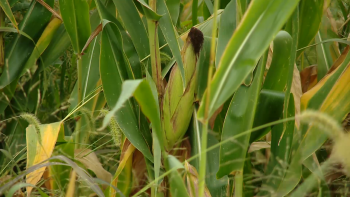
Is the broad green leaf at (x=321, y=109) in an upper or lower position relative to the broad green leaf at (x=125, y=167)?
upper

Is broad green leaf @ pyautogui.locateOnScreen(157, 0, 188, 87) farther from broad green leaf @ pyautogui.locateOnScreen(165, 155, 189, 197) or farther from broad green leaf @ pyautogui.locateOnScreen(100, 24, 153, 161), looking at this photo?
broad green leaf @ pyautogui.locateOnScreen(165, 155, 189, 197)

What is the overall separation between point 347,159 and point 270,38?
0.27 metres

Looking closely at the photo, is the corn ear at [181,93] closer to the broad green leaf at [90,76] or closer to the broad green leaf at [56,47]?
the broad green leaf at [90,76]

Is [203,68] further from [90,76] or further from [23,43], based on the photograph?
[23,43]

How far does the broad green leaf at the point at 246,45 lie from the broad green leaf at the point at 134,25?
45 cm

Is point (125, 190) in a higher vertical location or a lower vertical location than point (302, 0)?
lower

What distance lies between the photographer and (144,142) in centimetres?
101

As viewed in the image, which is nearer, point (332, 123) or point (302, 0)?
point (332, 123)

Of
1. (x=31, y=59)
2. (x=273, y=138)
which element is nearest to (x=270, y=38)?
(x=273, y=138)

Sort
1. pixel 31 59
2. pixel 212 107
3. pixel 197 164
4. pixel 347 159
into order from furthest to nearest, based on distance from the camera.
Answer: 1. pixel 31 59
2. pixel 197 164
3. pixel 347 159
4. pixel 212 107

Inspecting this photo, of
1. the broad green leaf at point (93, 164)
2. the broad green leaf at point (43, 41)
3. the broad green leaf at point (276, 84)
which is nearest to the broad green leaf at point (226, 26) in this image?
the broad green leaf at point (276, 84)

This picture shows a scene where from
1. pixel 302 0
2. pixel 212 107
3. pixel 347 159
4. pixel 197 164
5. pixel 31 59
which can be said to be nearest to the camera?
pixel 212 107

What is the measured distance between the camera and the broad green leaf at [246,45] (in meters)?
0.60

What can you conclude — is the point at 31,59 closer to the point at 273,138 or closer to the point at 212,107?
the point at 273,138
